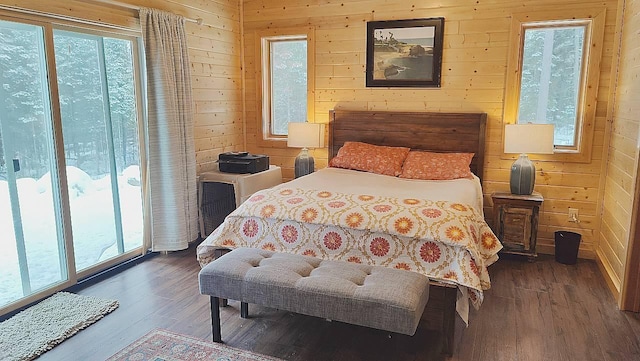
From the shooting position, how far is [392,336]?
2.62m

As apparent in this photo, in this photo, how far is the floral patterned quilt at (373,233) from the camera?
2.59m

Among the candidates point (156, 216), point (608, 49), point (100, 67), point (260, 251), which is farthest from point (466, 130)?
point (100, 67)

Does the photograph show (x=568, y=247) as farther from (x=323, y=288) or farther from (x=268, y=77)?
(x=268, y=77)

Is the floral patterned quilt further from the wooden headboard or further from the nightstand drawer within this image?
the wooden headboard

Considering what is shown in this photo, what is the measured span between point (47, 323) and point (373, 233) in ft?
6.76

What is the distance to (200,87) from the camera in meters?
4.38

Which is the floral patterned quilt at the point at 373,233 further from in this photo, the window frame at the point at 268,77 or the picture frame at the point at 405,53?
the window frame at the point at 268,77

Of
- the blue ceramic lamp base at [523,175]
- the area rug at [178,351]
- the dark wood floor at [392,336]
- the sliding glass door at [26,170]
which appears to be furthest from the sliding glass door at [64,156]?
the blue ceramic lamp base at [523,175]

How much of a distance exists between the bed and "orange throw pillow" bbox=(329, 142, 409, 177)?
0.43 metres

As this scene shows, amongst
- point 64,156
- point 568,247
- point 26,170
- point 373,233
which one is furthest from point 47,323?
point 568,247

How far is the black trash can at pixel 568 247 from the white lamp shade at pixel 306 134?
93.8 inches

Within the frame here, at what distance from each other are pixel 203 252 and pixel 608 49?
11.9 ft

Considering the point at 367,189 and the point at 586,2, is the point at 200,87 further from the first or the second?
the point at 586,2

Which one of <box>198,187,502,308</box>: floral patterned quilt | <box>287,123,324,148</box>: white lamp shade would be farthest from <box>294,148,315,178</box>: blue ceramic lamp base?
<box>198,187,502,308</box>: floral patterned quilt
